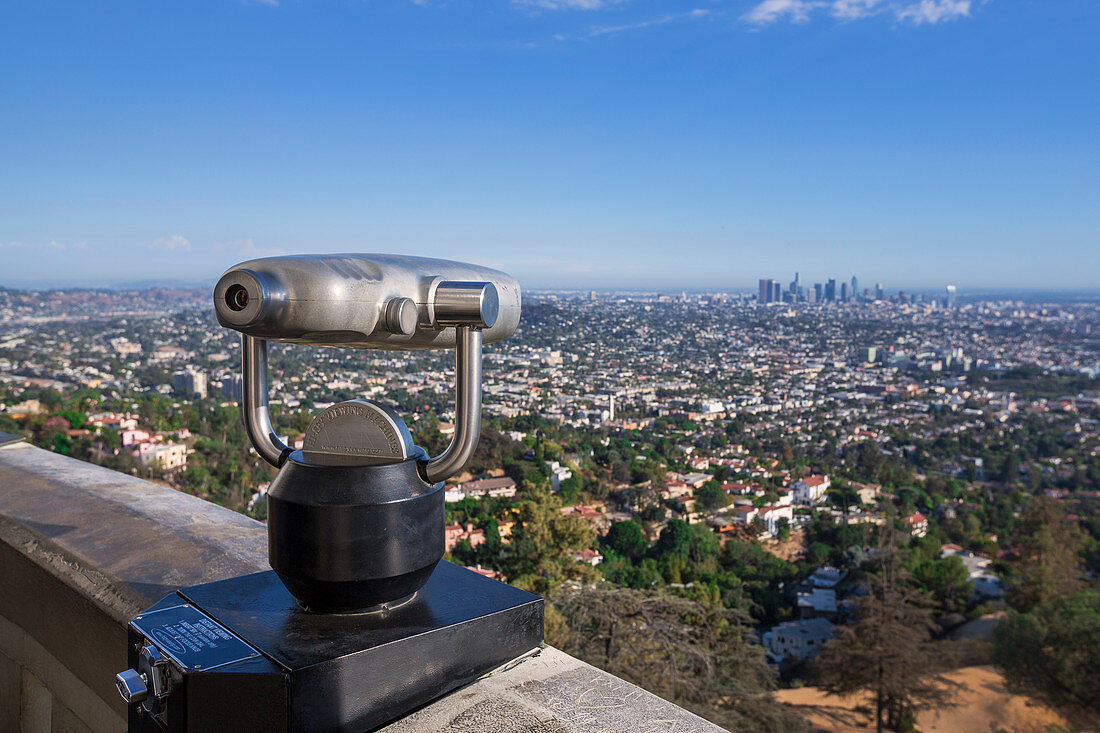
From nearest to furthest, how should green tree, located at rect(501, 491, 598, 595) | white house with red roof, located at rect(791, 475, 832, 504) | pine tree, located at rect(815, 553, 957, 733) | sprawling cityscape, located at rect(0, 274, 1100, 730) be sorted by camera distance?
green tree, located at rect(501, 491, 598, 595) < sprawling cityscape, located at rect(0, 274, 1100, 730) < pine tree, located at rect(815, 553, 957, 733) < white house with red roof, located at rect(791, 475, 832, 504)

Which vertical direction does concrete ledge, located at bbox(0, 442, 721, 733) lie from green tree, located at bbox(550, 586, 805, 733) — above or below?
above

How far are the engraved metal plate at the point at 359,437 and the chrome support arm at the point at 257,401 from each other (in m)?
0.08

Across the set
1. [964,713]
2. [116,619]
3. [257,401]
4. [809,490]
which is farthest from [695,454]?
[257,401]

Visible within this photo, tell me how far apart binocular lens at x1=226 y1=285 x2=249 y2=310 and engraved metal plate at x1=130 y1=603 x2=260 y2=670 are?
1.06 ft

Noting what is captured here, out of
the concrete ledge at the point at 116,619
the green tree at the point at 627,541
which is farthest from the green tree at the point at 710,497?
the concrete ledge at the point at 116,619

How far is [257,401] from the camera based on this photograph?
2.70 feet

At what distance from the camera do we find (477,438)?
0.73m

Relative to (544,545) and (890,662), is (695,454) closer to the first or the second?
(890,662)

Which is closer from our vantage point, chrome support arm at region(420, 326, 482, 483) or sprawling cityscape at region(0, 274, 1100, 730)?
chrome support arm at region(420, 326, 482, 483)

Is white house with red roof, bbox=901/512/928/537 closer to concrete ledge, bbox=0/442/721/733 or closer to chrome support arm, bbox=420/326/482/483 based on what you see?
concrete ledge, bbox=0/442/721/733

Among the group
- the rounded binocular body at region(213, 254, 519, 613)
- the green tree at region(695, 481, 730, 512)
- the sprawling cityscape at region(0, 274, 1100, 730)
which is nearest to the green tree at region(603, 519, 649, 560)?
the sprawling cityscape at region(0, 274, 1100, 730)

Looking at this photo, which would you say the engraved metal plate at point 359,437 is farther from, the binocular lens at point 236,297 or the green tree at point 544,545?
the green tree at point 544,545

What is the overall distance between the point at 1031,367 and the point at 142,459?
33206mm

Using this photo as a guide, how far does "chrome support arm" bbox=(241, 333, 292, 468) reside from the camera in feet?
2.64
